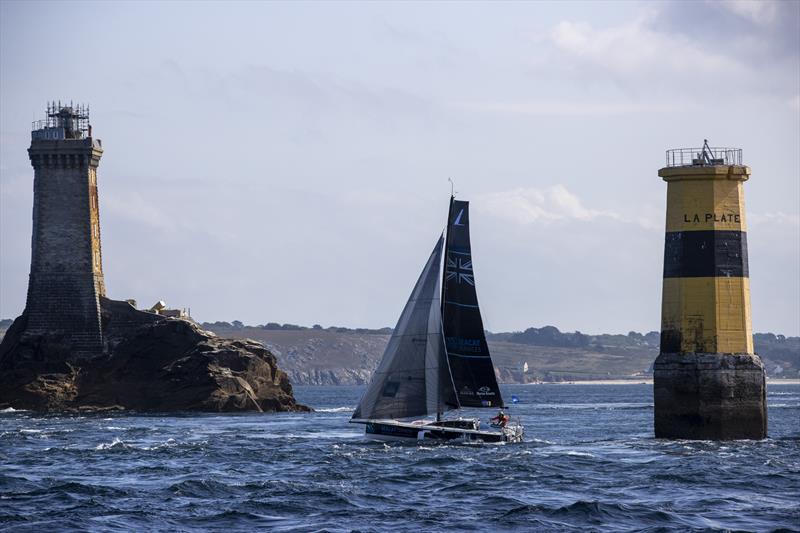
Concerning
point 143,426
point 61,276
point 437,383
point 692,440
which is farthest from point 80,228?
point 692,440

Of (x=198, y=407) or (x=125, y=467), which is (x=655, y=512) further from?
(x=198, y=407)

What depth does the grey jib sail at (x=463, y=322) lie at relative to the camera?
59.1m

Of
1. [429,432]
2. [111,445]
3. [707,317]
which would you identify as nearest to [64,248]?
[111,445]

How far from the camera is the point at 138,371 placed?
348ft

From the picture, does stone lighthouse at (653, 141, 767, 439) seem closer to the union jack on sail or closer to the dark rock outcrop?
the union jack on sail

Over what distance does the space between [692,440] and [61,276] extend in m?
64.3

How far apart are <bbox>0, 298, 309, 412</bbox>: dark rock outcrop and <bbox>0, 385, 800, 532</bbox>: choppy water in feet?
115

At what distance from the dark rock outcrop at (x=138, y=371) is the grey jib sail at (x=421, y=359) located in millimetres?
45331

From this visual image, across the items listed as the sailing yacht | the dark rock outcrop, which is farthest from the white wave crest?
the dark rock outcrop

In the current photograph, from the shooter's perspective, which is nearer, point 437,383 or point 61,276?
point 437,383

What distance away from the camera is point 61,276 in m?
107

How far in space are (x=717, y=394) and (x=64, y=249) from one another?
65013 mm

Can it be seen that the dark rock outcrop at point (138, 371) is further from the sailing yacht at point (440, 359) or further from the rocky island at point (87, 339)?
the sailing yacht at point (440, 359)

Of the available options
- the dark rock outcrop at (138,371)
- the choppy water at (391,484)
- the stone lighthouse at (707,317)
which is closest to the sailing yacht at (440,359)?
the choppy water at (391,484)
